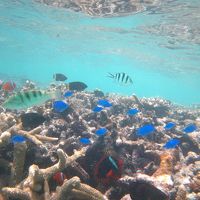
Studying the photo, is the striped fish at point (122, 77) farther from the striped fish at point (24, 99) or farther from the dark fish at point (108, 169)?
the dark fish at point (108, 169)

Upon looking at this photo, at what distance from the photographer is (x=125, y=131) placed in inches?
352

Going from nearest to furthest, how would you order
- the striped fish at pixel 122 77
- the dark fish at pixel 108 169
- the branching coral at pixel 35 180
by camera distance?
the branching coral at pixel 35 180 < the dark fish at pixel 108 169 < the striped fish at pixel 122 77

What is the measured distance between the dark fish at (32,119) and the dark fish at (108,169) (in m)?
1.96

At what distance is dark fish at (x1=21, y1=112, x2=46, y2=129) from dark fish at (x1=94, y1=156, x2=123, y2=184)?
196cm

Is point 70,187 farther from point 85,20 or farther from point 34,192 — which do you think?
point 85,20

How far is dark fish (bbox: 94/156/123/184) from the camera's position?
4.48 metres

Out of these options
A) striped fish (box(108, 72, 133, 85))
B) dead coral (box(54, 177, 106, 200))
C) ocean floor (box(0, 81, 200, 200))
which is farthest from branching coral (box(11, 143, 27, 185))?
striped fish (box(108, 72, 133, 85))

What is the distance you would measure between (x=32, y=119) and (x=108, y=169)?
7.71 ft

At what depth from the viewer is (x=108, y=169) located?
460 cm

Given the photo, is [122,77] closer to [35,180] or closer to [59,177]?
[59,177]

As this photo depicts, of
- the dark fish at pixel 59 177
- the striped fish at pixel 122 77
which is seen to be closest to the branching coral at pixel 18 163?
the dark fish at pixel 59 177

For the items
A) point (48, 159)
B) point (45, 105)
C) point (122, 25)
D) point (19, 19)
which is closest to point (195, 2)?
point (122, 25)

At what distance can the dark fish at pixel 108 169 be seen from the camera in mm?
4477

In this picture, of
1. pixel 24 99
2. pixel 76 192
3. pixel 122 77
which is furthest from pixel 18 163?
pixel 122 77
